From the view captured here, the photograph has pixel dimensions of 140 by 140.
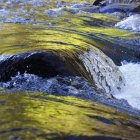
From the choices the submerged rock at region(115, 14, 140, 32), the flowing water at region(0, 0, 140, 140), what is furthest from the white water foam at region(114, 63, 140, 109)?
the submerged rock at region(115, 14, 140, 32)

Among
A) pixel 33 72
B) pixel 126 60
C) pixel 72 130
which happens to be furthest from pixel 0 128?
pixel 126 60

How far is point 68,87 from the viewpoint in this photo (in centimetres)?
631

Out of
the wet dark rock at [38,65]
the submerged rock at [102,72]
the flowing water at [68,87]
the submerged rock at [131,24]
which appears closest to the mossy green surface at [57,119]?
the flowing water at [68,87]

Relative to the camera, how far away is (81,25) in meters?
14.7

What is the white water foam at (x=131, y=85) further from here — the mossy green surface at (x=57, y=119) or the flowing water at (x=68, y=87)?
the mossy green surface at (x=57, y=119)

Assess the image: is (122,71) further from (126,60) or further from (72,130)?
(72,130)

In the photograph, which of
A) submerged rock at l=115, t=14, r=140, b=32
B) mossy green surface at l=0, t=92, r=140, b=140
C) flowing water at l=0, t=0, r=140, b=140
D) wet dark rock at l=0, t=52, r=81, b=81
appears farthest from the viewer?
submerged rock at l=115, t=14, r=140, b=32

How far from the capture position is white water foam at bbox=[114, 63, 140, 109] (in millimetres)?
7451

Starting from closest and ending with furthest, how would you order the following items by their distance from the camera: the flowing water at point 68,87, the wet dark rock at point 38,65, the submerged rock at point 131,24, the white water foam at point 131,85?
the flowing water at point 68,87 → the wet dark rock at point 38,65 → the white water foam at point 131,85 → the submerged rock at point 131,24

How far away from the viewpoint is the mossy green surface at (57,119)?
11.9 ft

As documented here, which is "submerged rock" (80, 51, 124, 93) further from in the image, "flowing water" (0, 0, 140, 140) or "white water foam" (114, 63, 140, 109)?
"white water foam" (114, 63, 140, 109)

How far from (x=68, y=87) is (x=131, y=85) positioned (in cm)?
277

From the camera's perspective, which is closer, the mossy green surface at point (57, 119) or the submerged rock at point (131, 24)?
the mossy green surface at point (57, 119)

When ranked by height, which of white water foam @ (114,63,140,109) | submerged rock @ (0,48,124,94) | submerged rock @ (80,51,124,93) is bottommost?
white water foam @ (114,63,140,109)
